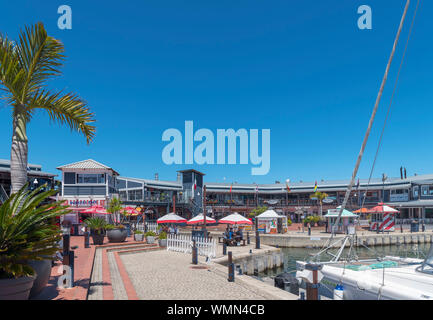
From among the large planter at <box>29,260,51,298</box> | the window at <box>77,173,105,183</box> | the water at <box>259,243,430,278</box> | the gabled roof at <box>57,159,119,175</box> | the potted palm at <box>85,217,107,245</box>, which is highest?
the gabled roof at <box>57,159,119,175</box>

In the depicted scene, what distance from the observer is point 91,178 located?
37281 mm

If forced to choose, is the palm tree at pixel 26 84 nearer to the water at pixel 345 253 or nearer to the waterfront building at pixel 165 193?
the water at pixel 345 253

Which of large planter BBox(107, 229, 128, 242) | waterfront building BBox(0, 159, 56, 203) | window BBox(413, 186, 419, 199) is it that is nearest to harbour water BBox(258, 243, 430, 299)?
large planter BBox(107, 229, 128, 242)

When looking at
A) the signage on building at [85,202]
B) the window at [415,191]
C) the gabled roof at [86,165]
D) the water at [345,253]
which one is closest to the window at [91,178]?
the gabled roof at [86,165]

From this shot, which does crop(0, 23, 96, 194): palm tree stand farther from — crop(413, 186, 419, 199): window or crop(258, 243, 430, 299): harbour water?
crop(413, 186, 419, 199): window

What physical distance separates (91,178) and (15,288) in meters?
32.9

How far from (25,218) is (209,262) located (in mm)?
10468

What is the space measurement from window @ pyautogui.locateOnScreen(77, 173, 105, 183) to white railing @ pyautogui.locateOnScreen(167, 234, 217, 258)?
61.3 feet

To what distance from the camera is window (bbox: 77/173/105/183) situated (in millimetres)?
37219

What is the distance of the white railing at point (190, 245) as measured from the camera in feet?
59.5

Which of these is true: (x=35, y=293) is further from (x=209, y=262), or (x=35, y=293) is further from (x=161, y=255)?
(x=161, y=255)

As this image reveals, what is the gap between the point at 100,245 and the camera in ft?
65.5

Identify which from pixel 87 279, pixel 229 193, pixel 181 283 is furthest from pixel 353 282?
pixel 229 193

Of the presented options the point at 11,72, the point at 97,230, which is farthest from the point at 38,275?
the point at 97,230
